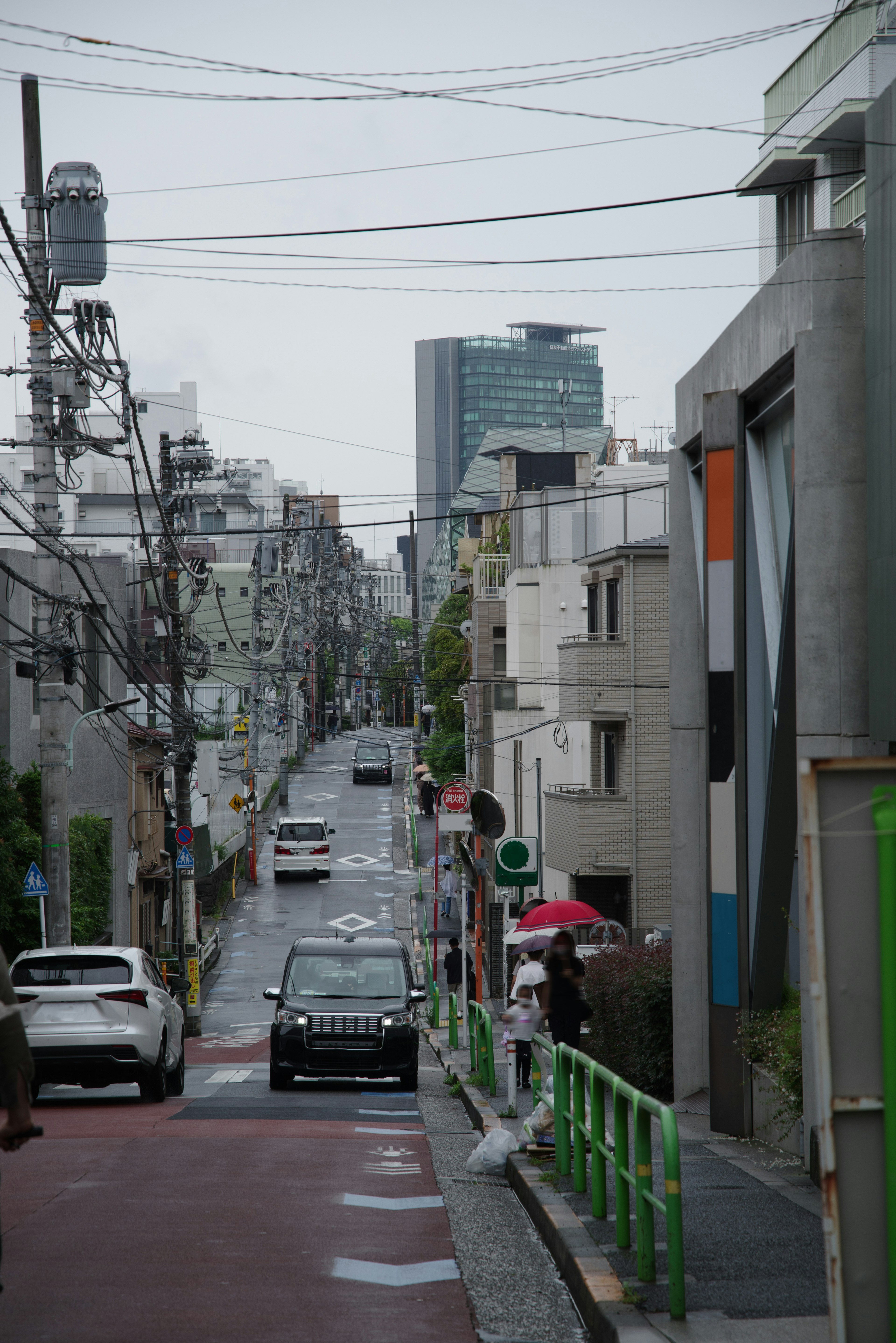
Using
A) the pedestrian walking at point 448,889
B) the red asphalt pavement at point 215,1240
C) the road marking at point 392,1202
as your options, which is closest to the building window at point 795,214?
→ the red asphalt pavement at point 215,1240

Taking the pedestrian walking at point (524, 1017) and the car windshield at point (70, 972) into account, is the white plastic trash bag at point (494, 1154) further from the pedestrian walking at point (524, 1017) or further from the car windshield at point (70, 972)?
the car windshield at point (70, 972)

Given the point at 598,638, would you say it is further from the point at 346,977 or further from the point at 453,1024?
the point at 346,977

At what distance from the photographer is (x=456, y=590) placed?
8319cm

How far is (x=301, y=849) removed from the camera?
166ft

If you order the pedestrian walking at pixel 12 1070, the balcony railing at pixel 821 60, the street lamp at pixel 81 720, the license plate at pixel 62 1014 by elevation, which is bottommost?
the license plate at pixel 62 1014

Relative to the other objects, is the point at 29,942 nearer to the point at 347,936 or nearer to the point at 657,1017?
the point at 347,936

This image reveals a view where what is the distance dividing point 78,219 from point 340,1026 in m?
11.0

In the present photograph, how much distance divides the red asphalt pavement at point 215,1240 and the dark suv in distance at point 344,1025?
4295mm

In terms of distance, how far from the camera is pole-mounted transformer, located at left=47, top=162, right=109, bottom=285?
1839 centimetres

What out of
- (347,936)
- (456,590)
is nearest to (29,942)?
(347,936)

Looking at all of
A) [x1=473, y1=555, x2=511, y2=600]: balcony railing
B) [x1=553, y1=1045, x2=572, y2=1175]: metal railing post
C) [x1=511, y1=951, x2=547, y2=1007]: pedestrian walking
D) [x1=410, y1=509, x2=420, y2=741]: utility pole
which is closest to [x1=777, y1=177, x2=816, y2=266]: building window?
[x1=511, y1=951, x2=547, y2=1007]: pedestrian walking

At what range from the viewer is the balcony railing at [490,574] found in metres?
49.1

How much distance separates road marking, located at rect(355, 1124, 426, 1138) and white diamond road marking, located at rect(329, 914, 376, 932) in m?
28.4

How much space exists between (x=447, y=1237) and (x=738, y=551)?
570 centimetres
